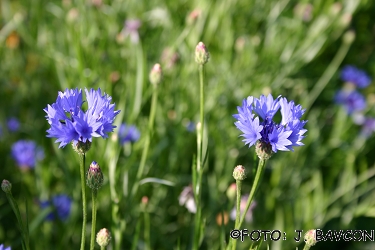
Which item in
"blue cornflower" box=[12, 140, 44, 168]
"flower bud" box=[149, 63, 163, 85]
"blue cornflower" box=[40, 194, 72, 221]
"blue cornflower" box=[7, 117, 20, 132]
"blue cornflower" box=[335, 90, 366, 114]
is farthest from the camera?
"blue cornflower" box=[335, 90, 366, 114]

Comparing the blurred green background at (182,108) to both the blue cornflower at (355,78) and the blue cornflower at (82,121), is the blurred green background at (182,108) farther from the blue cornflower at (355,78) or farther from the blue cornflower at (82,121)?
the blue cornflower at (82,121)

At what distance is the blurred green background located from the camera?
146 centimetres

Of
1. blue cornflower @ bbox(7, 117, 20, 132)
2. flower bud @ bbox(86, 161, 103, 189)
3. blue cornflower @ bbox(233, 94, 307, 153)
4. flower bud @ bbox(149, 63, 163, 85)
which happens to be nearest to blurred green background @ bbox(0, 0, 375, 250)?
blue cornflower @ bbox(7, 117, 20, 132)

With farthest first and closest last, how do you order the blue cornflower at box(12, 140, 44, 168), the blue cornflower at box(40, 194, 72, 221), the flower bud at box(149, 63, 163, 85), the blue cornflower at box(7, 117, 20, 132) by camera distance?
the blue cornflower at box(7, 117, 20, 132) → the blue cornflower at box(12, 140, 44, 168) → the blue cornflower at box(40, 194, 72, 221) → the flower bud at box(149, 63, 163, 85)

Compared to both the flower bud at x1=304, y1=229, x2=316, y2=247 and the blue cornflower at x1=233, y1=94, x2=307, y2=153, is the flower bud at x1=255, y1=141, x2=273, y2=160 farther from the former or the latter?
the flower bud at x1=304, y1=229, x2=316, y2=247

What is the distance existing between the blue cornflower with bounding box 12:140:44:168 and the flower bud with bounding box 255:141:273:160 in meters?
0.95

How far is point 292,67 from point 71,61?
36.5 inches

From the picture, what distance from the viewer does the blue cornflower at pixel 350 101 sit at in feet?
6.49

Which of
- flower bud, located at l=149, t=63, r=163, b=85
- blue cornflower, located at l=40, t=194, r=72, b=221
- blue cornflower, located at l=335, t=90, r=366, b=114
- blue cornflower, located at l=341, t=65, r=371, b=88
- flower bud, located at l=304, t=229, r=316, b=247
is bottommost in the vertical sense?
flower bud, located at l=304, t=229, r=316, b=247

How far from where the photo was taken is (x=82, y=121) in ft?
2.40

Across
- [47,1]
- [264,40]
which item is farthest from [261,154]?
[47,1]

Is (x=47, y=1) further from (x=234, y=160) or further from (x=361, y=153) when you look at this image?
(x=361, y=153)

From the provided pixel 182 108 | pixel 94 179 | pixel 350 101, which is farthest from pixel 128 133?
pixel 350 101

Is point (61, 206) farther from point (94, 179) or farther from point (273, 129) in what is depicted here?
point (273, 129)
